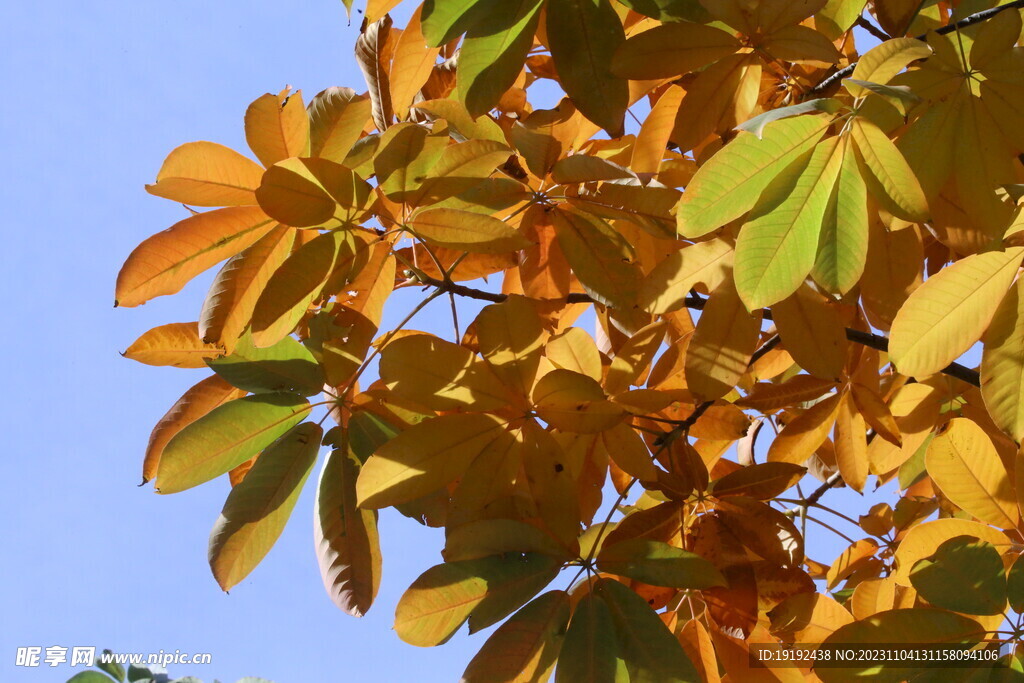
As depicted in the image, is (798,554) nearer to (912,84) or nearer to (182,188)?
(912,84)

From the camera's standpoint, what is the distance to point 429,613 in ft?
3.24

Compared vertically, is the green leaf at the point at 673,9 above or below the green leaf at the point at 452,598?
above

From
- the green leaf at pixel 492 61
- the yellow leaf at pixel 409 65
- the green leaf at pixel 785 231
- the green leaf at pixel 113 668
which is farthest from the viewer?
the green leaf at pixel 113 668

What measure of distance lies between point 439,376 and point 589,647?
39 centimetres

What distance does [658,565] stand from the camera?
39.4 inches

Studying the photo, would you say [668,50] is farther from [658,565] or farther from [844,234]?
[658,565]

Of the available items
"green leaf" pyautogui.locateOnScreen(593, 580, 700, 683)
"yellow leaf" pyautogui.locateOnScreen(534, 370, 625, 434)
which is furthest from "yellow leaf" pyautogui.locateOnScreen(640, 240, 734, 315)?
"green leaf" pyautogui.locateOnScreen(593, 580, 700, 683)

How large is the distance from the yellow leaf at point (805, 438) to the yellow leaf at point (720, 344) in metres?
0.40

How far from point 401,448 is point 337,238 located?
0.29 meters

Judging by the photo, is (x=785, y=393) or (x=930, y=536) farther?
(x=785, y=393)

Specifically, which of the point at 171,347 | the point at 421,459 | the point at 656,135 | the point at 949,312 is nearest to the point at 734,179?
the point at 949,312

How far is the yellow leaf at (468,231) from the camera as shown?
0.99 meters

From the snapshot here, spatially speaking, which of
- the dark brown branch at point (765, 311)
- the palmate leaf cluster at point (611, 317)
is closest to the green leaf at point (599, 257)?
the palmate leaf cluster at point (611, 317)

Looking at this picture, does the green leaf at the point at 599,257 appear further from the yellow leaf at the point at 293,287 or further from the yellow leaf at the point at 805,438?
the yellow leaf at the point at 805,438
